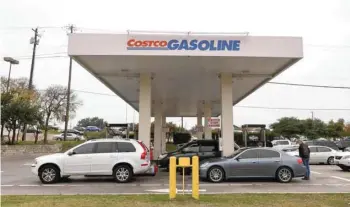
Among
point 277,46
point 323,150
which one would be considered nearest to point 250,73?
point 277,46

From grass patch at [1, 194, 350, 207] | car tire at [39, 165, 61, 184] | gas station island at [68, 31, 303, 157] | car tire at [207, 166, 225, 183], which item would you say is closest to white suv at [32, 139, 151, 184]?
car tire at [39, 165, 61, 184]

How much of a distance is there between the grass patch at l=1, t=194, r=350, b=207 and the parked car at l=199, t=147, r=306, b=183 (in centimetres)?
372

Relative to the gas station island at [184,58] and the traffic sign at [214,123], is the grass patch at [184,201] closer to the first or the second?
the gas station island at [184,58]

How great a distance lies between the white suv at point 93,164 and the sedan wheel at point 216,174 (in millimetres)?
2507

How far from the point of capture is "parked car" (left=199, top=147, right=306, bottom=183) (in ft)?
47.4

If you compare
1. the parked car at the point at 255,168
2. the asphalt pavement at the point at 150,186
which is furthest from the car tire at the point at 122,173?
the parked car at the point at 255,168

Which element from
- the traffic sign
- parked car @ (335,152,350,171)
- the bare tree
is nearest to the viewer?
parked car @ (335,152,350,171)

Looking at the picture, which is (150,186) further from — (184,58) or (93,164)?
(184,58)

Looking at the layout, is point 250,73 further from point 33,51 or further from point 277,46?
point 33,51

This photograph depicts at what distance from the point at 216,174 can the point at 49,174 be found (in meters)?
6.39

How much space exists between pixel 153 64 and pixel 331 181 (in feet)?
29.4

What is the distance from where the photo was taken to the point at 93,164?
562 inches

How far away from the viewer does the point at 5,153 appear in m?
33.9

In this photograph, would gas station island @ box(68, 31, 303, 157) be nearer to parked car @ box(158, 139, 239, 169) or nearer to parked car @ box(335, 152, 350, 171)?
parked car @ box(158, 139, 239, 169)
